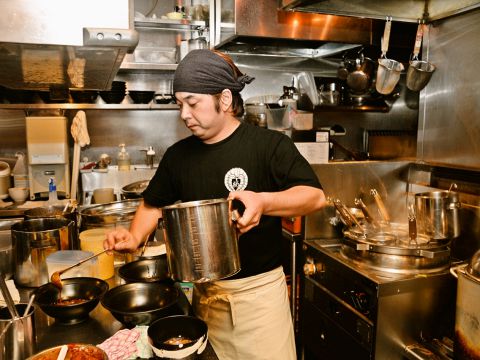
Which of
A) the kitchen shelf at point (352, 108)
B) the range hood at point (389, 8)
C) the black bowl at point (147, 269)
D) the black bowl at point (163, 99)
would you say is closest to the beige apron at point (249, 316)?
the black bowl at point (147, 269)

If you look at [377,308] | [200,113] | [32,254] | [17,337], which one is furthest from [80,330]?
[377,308]

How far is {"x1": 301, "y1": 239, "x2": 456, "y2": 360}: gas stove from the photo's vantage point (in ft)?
7.09

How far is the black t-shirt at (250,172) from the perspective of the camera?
1.79 m

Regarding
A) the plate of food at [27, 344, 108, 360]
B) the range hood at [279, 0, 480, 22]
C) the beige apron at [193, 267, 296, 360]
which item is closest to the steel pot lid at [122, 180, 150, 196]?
the beige apron at [193, 267, 296, 360]

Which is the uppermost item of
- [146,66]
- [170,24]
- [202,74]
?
[170,24]

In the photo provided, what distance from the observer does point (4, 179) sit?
12.0 feet

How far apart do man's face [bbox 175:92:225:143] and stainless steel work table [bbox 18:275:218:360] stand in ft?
2.36

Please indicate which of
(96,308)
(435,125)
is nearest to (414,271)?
(435,125)

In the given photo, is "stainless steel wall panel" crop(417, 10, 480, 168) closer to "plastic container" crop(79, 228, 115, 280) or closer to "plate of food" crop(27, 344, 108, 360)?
"plastic container" crop(79, 228, 115, 280)

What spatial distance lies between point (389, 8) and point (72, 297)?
221 centimetres

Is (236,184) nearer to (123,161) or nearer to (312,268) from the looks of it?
(312,268)

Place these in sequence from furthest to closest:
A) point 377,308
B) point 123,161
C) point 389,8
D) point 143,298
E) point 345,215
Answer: point 123,161, point 345,215, point 389,8, point 377,308, point 143,298

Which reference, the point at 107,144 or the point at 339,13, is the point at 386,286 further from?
the point at 107,144

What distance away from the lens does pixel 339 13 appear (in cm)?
235
